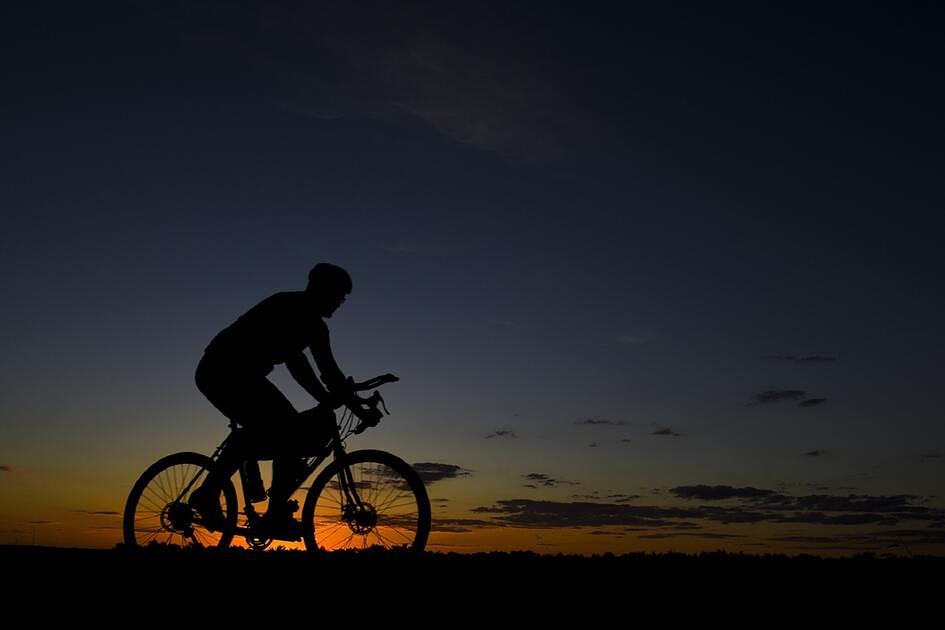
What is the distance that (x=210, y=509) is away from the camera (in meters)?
10.9

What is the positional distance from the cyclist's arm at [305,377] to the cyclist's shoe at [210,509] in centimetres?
176

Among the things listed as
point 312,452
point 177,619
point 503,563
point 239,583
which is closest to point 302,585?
point 239,583

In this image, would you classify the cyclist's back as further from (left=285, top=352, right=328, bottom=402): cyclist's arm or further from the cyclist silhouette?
(left=285, top=352, right=328, bottom=402): cyclist's arm

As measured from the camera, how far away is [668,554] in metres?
9.72

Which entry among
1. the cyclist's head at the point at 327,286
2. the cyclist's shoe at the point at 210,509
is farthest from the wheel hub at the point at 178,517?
the cyclist's head at the point at 327,286

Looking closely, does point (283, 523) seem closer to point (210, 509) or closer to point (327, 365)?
point (210, 509)

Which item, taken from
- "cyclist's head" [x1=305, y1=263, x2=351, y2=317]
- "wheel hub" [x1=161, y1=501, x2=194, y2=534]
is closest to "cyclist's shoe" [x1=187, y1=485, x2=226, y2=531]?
"wheel hub" [x1=161, y1=501, x2=194, y2=534]

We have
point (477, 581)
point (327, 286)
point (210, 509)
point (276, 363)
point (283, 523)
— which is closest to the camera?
point (477, 581)

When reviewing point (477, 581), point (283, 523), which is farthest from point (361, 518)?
point (477, 581)

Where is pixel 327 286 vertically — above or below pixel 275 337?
above

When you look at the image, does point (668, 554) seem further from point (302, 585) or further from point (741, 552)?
point (302, 585)

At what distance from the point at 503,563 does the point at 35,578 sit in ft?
12.7

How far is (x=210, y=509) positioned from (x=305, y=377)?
2021mm

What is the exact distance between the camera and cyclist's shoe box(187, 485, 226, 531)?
35.6 feet
